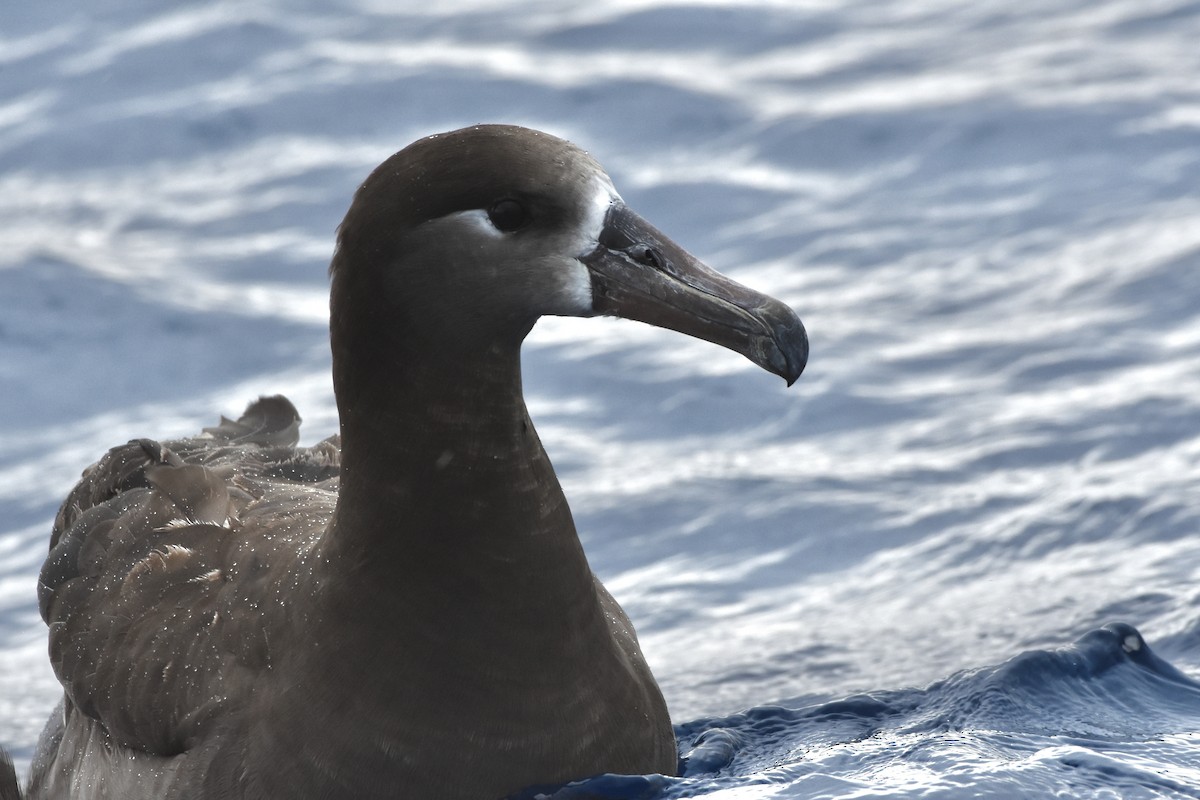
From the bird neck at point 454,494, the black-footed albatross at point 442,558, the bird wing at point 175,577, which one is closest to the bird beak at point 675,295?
the black-footed albatross at point 442,558

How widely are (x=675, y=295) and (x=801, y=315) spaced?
5.72 meters

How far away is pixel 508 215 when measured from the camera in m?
4.88

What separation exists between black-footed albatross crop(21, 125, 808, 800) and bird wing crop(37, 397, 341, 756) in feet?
0.04

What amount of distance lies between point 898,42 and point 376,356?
9529 millimetres

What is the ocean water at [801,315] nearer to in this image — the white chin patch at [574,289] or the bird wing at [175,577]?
the bird wing at [175,577]

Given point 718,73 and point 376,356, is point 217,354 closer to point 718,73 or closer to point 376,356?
point 718,73

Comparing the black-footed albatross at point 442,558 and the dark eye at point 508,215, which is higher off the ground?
the dark eye at point 508,215

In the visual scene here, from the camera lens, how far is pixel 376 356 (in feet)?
16.3

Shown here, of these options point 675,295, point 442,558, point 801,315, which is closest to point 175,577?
point 442,558

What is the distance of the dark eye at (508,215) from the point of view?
16.0 feet

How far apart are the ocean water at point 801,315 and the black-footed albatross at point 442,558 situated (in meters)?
0.52

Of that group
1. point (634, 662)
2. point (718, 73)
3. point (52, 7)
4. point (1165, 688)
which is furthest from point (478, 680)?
point (52, 7)

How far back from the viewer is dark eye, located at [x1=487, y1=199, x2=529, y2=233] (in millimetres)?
4863

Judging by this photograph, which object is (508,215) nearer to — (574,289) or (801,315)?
(574,289)
